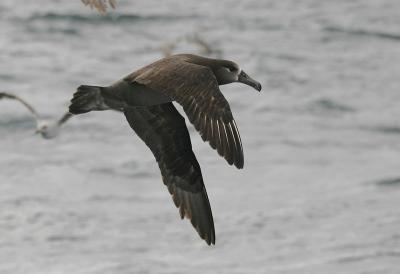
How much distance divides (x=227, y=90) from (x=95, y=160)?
271 centimetres

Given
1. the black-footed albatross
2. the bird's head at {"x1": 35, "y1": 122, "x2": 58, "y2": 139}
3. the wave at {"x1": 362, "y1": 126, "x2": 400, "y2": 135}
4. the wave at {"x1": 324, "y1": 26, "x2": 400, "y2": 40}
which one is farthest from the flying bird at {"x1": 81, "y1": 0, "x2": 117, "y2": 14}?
the wave at {"x1": 324, "y1": 26, "x2": 400, "y2": 40}

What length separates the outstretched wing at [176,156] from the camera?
1181cm

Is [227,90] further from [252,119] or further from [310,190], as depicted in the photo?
[310,190]

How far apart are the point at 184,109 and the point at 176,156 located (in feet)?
5.51

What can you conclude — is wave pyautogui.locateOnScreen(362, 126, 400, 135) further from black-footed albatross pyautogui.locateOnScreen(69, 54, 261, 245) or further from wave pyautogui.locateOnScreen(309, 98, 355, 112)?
black-footed albatross pyautogui.locateOnScreen(69, 54, 261, 245)

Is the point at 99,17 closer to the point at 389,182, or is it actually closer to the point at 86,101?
the point at 389,182

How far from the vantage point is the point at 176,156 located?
474 inches

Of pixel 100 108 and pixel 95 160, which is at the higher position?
pixel 100 108

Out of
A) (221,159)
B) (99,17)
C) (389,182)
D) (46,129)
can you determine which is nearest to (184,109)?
(46,129)

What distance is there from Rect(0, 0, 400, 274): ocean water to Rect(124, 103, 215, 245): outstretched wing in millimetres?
4472

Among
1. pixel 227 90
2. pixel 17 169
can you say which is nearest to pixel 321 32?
pixel 227 90

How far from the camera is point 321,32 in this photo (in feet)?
74.7

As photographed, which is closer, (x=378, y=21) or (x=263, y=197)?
(x=263, y=197)

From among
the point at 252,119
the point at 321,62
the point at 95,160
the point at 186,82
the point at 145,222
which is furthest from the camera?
the point at 321,62
